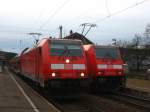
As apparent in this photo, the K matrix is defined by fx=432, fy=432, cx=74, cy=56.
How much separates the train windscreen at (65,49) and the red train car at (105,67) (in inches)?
167


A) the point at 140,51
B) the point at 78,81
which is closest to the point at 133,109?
the point at 78,81

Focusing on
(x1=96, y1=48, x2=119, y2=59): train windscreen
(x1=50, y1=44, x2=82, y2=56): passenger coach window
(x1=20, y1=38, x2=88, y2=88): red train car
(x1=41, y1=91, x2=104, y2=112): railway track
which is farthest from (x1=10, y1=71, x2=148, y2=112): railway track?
(x1=96, y1=48, x2=119, y2=59): train windscreen

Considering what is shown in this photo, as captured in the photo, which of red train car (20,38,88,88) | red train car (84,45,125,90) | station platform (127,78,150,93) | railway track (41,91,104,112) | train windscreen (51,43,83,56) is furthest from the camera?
station platform (127,78,150,93)

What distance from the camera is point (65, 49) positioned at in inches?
787

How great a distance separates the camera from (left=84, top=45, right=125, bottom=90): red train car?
955 inches

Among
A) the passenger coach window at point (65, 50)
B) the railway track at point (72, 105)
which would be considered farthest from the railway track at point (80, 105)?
the passenger coach window at point (65, 50)

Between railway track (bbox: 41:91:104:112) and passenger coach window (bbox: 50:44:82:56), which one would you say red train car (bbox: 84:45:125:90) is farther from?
passenger coach window (bbox: 50:44:82:56)

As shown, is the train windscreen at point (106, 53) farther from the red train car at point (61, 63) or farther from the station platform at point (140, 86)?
the red train car at point (61, 63)

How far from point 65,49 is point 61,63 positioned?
2.98ft

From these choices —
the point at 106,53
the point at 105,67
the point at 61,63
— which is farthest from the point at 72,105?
the point at 106,53

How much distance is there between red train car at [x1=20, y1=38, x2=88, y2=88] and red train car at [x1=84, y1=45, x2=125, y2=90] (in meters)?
4.10

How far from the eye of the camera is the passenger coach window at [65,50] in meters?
19.8

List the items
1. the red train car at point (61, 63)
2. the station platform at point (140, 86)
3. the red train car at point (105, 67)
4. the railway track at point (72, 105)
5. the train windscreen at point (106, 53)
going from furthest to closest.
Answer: the station platform at point (140, 86)
the train windscreen at point (106, 53)
the red train car at point (105, 67)
the red train car at point (61, 63)
the railway track at point (72, 105)

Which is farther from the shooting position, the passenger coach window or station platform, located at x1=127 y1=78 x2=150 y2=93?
station platform, located at x1=127 y1=78 x2=150 y2=93
